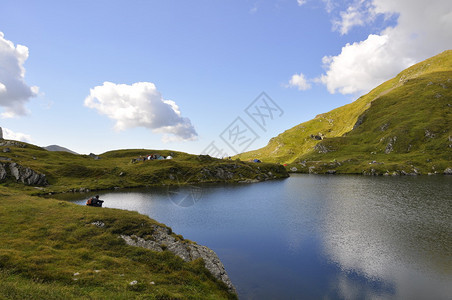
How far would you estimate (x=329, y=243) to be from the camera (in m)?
44.7

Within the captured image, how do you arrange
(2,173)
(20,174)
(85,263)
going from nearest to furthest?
(85,263), (2,173), (20,174)

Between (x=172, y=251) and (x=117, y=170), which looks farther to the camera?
(x=117, y=170)

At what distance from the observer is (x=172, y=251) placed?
3156cm

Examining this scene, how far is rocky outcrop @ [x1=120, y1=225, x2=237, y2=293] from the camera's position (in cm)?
2954

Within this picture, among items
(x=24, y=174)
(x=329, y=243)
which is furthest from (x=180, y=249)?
(x=24, y=174)

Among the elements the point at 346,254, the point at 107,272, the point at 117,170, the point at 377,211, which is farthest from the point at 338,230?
the point at 117,170

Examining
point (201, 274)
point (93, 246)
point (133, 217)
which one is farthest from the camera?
point (133, 217)

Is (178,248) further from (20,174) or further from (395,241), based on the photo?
(20,174)

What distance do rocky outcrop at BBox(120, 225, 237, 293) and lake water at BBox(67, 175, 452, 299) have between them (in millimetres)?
3858

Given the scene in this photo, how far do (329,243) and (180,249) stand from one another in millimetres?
31532

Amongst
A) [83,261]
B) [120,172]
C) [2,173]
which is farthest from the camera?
[120,172]

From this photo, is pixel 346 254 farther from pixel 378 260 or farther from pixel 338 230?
pixel 338 230

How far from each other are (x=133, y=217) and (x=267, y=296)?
26073 mm

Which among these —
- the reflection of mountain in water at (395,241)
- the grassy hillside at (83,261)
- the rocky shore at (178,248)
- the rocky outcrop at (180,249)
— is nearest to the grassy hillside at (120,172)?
the grassy hillside at (83,261)
